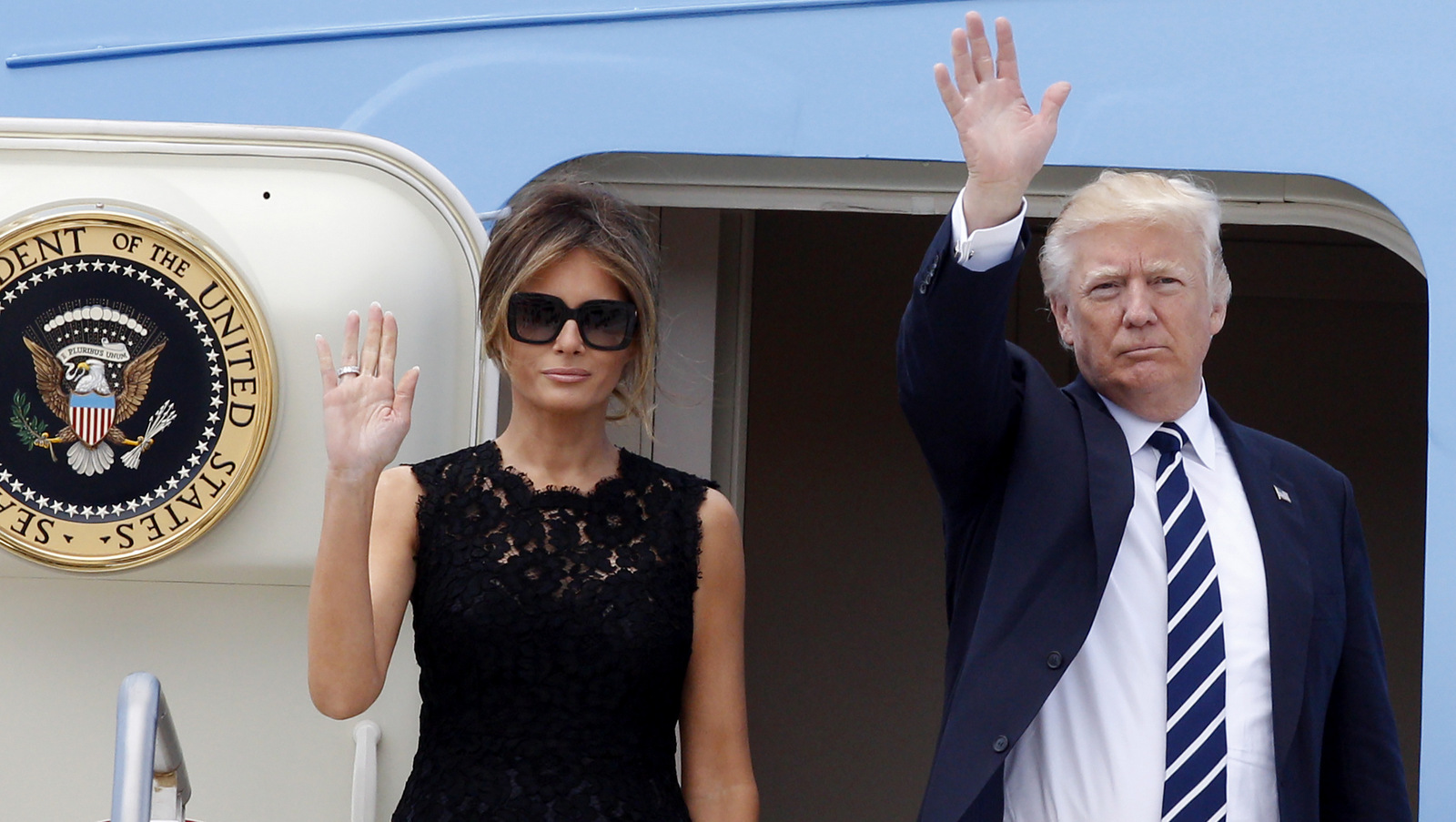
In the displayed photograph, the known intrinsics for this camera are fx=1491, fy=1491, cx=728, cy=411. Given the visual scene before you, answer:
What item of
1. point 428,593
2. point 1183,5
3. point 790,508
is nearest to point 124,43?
point 428,593

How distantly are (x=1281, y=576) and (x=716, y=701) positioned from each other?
0.68 metres

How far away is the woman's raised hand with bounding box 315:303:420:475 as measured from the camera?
164cm

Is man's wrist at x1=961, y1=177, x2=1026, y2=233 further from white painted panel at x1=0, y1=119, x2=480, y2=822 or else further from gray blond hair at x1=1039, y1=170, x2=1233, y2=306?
white painted panel at x1=0, y1=119, x2=480, y2=822

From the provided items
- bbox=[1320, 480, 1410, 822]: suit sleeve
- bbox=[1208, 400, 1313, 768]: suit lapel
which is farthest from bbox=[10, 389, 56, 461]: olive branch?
bbox=[1320, 480, 1410, 822]: suit sleeve

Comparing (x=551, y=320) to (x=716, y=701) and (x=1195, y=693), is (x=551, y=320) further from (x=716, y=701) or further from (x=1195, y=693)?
(x=1195, y=693)

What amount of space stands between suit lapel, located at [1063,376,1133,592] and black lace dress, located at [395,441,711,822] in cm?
49

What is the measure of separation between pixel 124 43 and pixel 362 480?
1.07 metres

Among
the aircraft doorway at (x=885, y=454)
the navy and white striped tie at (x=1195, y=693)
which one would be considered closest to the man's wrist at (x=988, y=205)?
the navy and white striped tie at (x=1195, y=693)

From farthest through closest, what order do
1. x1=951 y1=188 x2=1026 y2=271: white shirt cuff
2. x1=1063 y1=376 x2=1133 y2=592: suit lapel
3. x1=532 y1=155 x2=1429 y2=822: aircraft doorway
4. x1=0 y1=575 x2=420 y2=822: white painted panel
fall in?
x1=532 y1=155 x2=1429 y2=822: aircraft doorway, x1=0 y1=575 x2=420 y2=822: white painted panel, x1=1063 y1=376 x2=1133 y2=592: suit lapel, x1=951 y1=188 x2=1026 y2=271: white shirt cuff

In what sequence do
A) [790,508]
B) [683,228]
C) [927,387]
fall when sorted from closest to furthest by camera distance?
[927,387]
[683,228]
[790,508]

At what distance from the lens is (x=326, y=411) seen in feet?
5.51

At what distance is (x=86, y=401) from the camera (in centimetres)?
203

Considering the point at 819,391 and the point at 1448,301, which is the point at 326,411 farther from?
the point at 819,391

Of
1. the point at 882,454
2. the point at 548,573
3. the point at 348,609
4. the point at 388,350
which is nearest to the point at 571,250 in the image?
the point at 388,350
